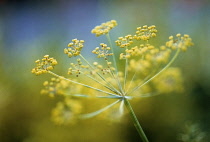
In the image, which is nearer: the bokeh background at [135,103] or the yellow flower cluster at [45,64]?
the yellow flower cluster at [45,64]

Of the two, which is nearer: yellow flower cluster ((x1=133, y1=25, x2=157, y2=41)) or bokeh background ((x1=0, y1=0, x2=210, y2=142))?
yellow flower cluster ((x1=133, y1=25, x2=157, y2=41))

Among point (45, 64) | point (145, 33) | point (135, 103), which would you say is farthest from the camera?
point (135, 103)

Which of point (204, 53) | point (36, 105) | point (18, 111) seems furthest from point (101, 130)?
point (204, 53)

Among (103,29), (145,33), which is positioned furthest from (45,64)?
(145,33)

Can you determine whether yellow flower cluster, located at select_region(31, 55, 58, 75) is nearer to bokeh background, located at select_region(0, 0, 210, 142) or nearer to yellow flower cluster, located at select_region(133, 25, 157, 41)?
yellow flower cluster, located at select_region(133, 25, 157, 41)

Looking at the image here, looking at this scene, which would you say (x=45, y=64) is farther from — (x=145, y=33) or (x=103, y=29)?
(x=145, y=33)

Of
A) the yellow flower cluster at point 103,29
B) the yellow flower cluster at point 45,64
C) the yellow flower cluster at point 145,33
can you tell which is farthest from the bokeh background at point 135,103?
the yellow flower cluster at point 45,64

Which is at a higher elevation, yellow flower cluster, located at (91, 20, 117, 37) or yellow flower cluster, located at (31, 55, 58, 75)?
yellow flower cluster, located at (91, 20, 117, 37)

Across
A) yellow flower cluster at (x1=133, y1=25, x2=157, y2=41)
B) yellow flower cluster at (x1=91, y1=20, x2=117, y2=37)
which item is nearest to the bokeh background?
yellow flower cluster at (x1=133, y1=25, x2=157, y2=41)

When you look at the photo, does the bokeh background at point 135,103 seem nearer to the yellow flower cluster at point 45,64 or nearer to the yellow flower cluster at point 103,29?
the yellow flower cluster at point 103,29

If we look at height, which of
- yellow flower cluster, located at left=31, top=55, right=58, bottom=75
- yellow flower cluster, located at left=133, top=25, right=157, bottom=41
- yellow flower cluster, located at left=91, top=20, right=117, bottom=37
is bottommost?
yellow flower cluster, located at left=133, top=25, right=157, bottom=41

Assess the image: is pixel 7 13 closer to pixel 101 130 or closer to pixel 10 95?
pixel 10 95
